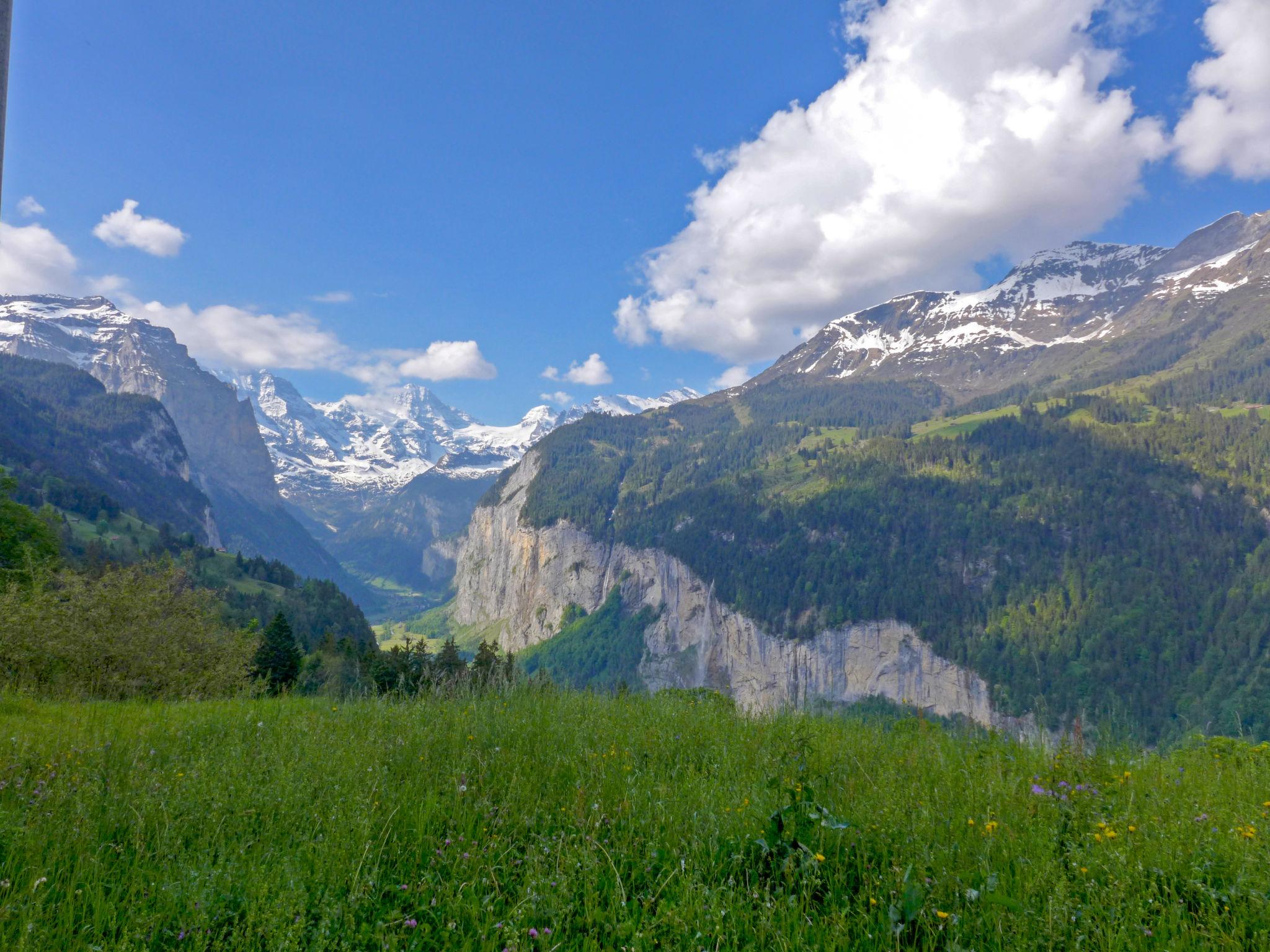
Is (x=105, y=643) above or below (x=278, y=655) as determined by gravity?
above

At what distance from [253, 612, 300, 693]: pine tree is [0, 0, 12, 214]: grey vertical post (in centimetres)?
2985

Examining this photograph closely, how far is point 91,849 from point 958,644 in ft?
636

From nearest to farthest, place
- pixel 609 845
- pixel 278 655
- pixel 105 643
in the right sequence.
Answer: pixel 609 845, pixel 105 643, pixel 278 655

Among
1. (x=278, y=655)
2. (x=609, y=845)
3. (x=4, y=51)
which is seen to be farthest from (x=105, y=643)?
(x=278, y=655)

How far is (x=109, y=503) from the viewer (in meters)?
151

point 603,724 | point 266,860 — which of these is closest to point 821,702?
point 603,724

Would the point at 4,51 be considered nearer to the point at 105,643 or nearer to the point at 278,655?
the point at 105,643

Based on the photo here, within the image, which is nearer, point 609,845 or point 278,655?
point 609,845

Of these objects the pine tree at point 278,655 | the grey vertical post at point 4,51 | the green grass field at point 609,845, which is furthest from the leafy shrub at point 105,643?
the pine tree at point 278,655

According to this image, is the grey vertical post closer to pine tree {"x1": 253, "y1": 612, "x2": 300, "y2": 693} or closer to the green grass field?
the green grass field

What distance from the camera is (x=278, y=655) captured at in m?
37.6

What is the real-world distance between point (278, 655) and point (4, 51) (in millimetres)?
39470

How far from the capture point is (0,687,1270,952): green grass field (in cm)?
348

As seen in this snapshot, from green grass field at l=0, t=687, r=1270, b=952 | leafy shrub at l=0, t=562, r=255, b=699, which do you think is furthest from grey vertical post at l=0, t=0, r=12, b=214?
leafy shrub at l=0, t=562, r=255, b=699
